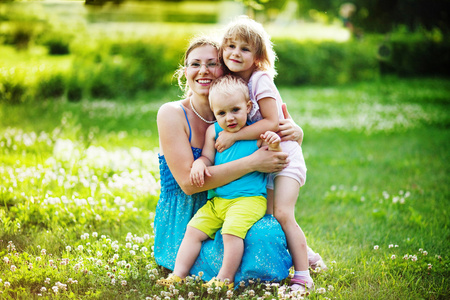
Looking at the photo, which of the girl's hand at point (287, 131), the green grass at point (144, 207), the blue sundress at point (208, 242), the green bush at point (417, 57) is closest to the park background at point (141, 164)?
the green grass at point (144, 207)

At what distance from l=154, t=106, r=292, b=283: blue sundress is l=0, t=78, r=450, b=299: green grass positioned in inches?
5.2

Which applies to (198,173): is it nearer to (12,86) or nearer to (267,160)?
(267,160)

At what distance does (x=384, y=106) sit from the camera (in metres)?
14.5

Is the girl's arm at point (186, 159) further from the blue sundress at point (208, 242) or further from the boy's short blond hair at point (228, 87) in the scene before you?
the boy's short blond hair at point (228, 87)

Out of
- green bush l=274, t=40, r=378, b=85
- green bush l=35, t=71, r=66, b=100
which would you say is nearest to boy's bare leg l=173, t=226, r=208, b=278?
green bush l=35, t=71, r=66, b=100

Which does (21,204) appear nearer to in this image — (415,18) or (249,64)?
(249,64)

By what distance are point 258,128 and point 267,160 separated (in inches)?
9.9

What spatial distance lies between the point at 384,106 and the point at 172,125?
12.3m

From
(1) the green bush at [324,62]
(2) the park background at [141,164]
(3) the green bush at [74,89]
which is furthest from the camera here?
(1) the green bush at [324,62]

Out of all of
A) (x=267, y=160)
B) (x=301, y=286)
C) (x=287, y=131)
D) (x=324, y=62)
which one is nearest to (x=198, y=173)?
(x=267, y=160)

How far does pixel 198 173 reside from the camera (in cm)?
328

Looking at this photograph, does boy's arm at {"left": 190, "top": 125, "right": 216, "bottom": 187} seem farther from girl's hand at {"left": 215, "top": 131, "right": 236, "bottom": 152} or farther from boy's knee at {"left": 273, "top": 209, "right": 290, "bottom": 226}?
boy's knee at {"left": 273, "top": 209, "right": 290, "bottom": 226}

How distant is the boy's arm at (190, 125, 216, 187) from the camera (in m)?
3.29

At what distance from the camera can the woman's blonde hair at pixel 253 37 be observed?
3.49 meters
